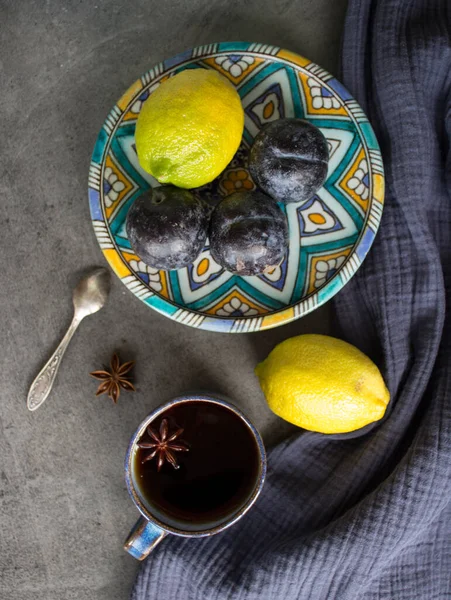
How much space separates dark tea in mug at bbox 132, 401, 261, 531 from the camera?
2.85 ft

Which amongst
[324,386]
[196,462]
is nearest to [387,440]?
[324,386]

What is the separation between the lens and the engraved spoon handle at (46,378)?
967 millimetres

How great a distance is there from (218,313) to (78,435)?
1.20ft

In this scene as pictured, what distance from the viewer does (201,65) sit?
882mm

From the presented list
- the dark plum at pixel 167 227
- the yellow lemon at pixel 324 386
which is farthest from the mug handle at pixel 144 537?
the dark plum at pixel 167 227

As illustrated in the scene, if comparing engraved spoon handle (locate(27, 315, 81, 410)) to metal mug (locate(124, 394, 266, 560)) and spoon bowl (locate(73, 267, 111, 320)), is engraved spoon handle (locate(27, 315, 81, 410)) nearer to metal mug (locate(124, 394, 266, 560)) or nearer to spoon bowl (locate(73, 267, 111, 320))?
spoon bowl (locate(73, 267, 111, 320))

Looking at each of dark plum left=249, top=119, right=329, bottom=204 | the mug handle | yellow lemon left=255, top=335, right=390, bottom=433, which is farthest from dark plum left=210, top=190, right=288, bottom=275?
the mug handle

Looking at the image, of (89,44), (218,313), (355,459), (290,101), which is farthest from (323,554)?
(89,44)

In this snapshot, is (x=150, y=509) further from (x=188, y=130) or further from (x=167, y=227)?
(x=188, y=130)

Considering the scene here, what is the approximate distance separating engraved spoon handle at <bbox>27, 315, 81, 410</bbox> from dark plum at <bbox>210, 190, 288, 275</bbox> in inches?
13.5

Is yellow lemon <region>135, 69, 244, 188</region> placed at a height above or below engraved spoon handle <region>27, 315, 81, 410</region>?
above

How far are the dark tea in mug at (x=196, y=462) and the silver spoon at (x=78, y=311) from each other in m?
0.23

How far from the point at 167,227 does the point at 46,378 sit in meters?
0.42

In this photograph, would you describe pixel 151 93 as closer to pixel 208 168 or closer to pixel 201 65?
pixel 201 65
